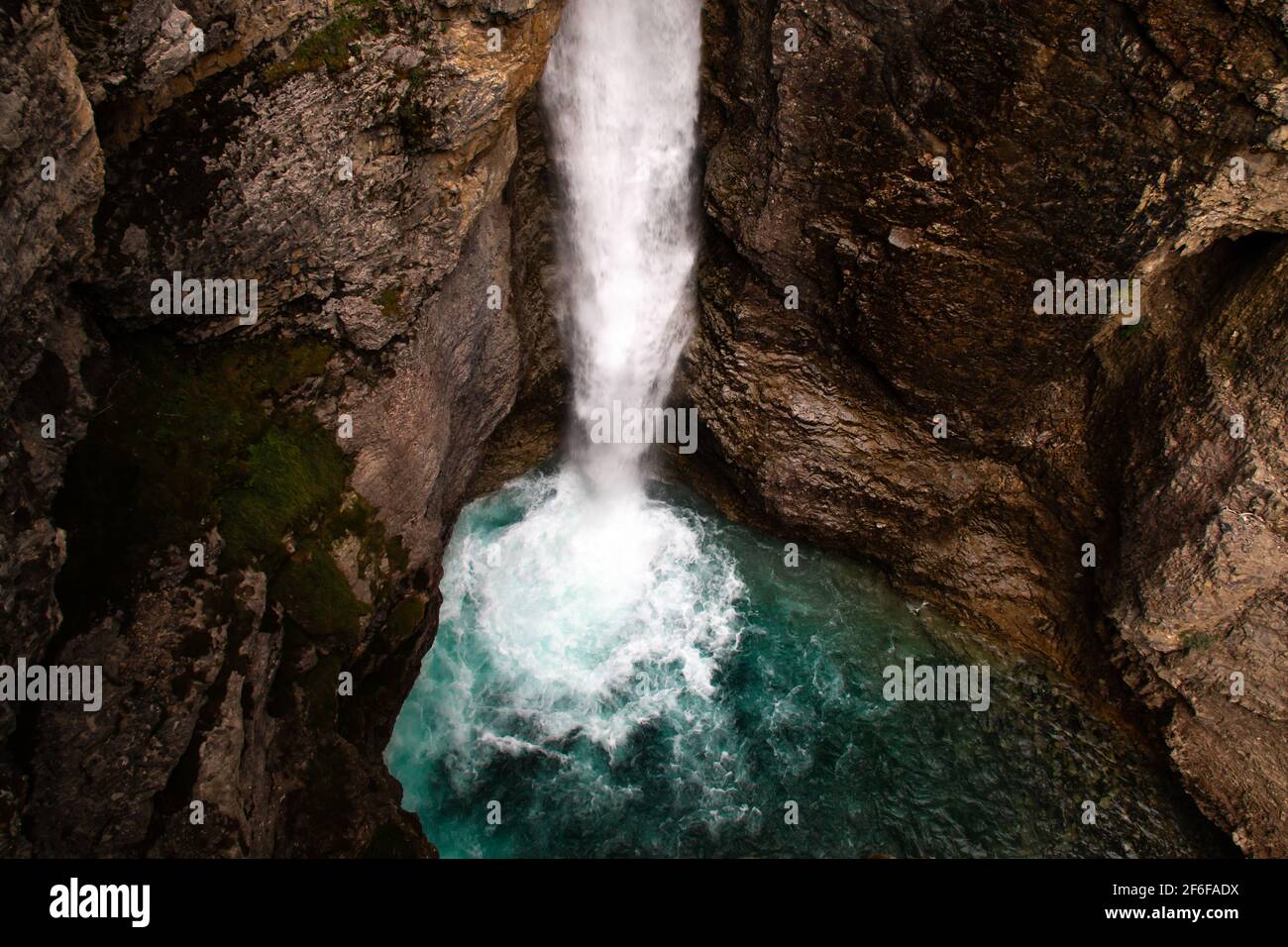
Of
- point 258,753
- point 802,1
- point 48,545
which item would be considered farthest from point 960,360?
point 48,545

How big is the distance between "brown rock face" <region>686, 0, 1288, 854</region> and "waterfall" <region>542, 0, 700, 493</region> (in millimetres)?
899

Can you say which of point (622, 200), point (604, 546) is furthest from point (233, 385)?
point (604, 546)

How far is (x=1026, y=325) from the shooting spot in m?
19.1

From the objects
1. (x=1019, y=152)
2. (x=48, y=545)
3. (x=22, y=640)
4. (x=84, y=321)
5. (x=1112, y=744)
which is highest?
(x=1019, y=152)

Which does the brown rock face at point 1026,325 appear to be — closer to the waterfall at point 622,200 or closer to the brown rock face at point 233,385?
the waterfall at point 622,200

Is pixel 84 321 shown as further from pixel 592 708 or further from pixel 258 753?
pixel 592 708

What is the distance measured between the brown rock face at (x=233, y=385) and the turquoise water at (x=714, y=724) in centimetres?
337

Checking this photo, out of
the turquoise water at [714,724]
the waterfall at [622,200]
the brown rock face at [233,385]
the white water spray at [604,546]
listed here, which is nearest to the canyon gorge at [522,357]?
the brown rock face at [233,385]

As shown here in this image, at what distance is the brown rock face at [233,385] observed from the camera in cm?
1131

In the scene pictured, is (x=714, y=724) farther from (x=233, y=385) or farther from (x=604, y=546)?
(x=233, y=385)

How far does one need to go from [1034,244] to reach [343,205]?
13.5 m

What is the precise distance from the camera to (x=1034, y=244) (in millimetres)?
17969

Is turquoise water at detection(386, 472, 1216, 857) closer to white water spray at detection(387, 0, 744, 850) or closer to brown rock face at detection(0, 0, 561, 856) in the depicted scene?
white water spray at detection(387, 0, 744, 850)

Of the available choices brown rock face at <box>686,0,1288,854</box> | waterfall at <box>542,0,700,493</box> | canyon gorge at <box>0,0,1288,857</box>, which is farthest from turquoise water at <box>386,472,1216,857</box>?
waterfall at <box>542,0,700,493</box>
